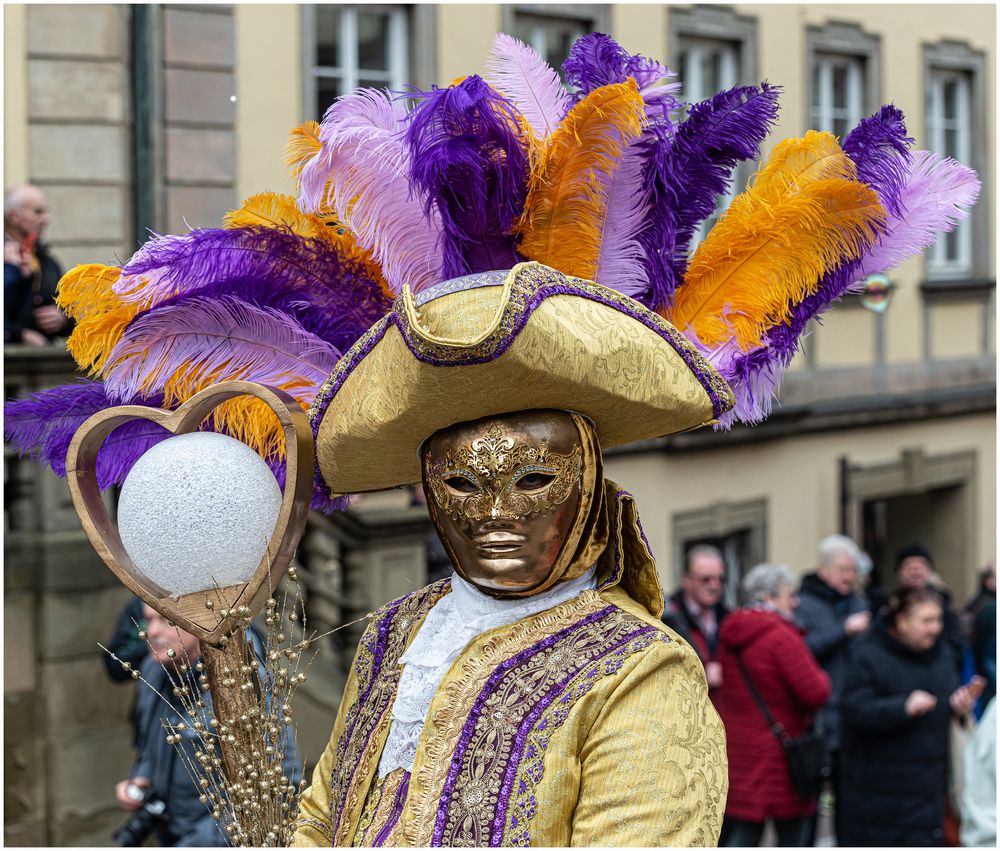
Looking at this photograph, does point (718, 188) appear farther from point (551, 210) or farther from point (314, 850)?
point (314, 850)

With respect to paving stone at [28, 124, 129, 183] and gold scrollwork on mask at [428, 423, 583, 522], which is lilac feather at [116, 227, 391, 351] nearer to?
gold scrollwork on mask at [428, 423, 583, 522]

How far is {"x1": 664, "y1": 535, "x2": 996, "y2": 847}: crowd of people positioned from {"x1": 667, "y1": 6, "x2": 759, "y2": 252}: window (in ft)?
18.2

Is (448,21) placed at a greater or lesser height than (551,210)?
greater

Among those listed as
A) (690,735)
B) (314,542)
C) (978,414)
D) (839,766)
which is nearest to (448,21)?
(314,542)

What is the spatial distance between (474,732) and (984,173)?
1208cm

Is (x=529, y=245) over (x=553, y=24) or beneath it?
beneath

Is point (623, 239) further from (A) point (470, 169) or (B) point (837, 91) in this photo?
(B) point (837, 91)

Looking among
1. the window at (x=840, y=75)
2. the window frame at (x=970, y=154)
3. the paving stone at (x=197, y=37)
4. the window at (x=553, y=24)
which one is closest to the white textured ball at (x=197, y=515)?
the paving stone at (x=197, y=37)

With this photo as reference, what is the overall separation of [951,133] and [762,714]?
890cm

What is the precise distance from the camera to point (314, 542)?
7641 millimetres

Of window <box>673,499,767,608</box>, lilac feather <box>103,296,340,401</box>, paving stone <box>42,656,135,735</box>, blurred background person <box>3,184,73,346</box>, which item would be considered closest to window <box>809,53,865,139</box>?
window <box>673,499,767,608</box>

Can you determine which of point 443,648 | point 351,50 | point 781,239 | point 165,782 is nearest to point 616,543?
point 443,648

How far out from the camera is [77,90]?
8469 millimetres

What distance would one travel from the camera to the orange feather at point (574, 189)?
124 inches
